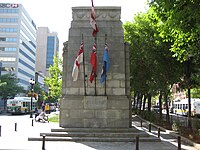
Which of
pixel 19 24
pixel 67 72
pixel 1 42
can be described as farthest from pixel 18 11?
pixel 67 72

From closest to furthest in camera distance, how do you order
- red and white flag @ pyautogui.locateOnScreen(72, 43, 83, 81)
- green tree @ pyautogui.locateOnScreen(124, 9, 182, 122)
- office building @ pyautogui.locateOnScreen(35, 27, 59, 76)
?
red and white flag @ pyautogui.locateOnScreen(72, 43, 83, 81)
green tree @ pyautogui.locateOnScreen(124, 9, 182, 122)
office building @ pyautogui.locateOnScreen(35, 27, 59, 76)

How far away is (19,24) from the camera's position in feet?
280

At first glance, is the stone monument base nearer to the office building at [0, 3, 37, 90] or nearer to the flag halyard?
the flag halyard

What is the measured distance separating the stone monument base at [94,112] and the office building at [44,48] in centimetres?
14103

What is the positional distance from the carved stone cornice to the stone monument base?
5811 millimetres

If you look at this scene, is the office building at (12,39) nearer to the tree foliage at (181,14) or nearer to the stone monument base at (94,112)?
the stone monument base at (94,112)

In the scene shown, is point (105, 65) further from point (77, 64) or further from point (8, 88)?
point (8, 88)

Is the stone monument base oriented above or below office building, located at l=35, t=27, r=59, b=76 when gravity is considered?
below

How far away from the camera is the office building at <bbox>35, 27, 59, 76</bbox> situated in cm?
15862

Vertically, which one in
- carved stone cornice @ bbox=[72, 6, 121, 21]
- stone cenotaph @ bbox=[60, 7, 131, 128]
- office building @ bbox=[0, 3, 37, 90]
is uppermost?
office building @ bbox=[0, 3, 37, 90]

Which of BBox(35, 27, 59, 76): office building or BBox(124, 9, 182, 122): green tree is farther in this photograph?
BBox(35, 27, 59, 76): office building

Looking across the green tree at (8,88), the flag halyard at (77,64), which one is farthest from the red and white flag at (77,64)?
the green tree at (8,88)

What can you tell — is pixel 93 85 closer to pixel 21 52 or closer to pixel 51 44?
pixel 21 52

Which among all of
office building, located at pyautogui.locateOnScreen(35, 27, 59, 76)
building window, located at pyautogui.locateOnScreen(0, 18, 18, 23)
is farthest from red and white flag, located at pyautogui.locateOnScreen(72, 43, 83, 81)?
office building, located at pyautogui.locateOnScreen(35, 27, 59, 76)
